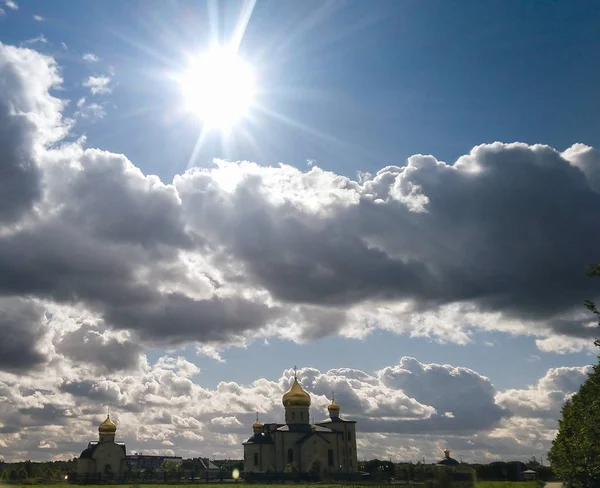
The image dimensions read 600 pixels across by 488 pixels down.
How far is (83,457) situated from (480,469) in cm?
6710

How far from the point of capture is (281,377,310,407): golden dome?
99125 mm

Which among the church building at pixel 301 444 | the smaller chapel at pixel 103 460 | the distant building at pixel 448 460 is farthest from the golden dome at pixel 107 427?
the distant building at pixel 448 460

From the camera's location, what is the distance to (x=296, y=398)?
9938 cm

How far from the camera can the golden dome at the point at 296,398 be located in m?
99.1

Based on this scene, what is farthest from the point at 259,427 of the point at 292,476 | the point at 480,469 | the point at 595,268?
the point at 595,268

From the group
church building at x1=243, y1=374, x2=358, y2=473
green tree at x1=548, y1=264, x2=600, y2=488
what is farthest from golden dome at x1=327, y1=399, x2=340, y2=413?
green tree at x1=548, y1=264, x2=600, y2=488

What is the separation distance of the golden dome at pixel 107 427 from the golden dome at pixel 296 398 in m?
27.7

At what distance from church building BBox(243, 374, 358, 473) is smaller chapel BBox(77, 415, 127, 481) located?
19996 millimetres

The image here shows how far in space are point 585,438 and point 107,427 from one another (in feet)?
264

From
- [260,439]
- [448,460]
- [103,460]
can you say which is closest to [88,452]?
[103,460]

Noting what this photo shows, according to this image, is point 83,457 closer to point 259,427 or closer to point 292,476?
point 259,427

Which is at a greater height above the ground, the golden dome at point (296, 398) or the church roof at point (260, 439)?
the golden dome at point (296, 398)

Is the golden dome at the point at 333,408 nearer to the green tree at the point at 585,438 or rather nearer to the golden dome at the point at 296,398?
the golden dome at the point at 296,398

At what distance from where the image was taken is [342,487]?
214ft
